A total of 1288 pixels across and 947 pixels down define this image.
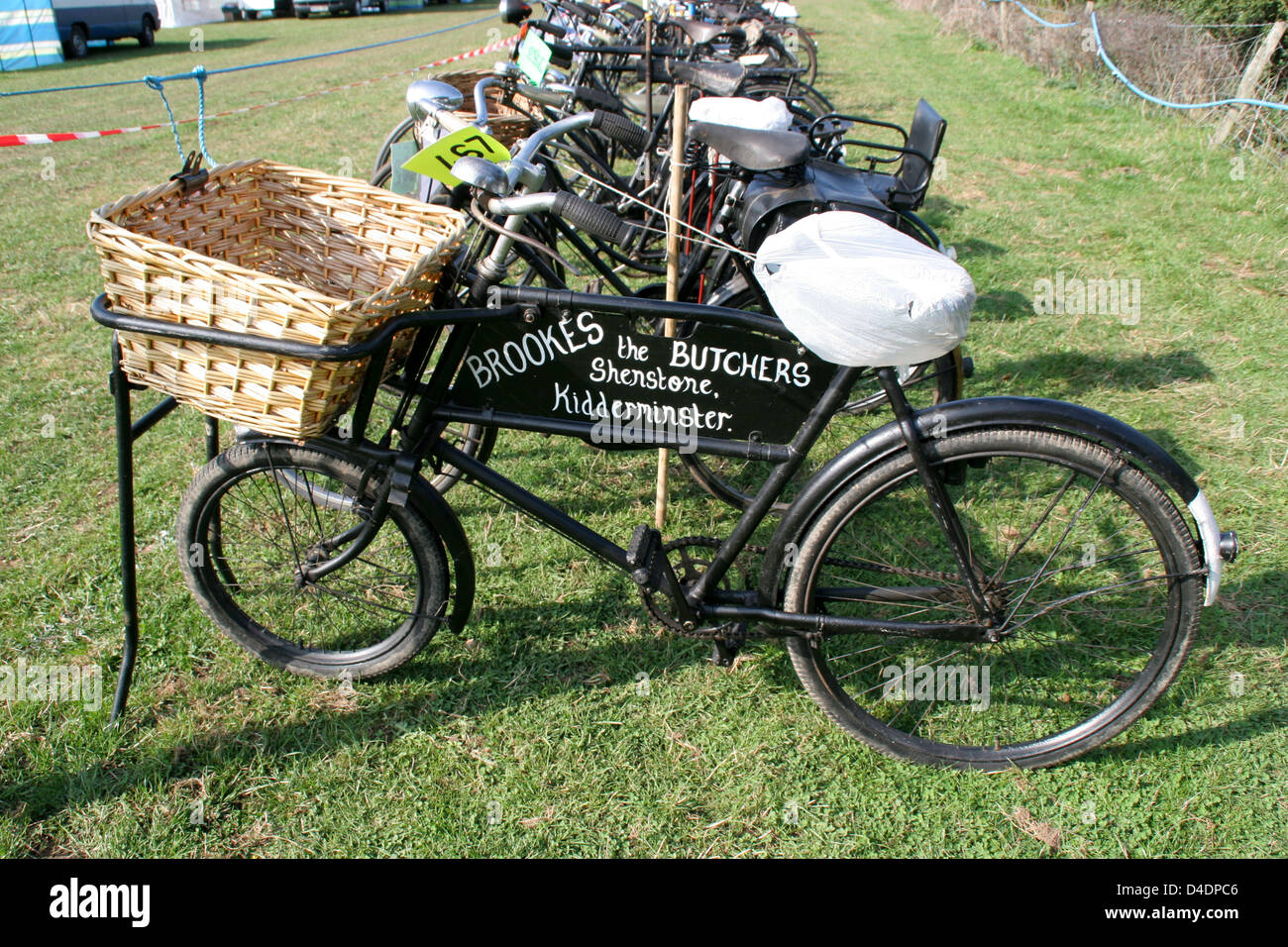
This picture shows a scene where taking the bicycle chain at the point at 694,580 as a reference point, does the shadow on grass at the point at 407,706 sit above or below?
below

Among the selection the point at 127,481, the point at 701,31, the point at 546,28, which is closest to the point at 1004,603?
the point at 127,481

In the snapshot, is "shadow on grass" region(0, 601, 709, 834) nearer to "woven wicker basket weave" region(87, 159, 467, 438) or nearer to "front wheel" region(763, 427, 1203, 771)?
"front wheel" region(763, 427, 1203, 771)

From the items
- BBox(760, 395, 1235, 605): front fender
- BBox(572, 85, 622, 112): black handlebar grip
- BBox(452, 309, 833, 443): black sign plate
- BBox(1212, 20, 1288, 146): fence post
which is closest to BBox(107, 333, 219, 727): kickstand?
BBox(452, 309, 833, 443): black sign plate

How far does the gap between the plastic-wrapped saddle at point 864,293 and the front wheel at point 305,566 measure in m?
1.20

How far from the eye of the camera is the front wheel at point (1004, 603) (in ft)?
6.72

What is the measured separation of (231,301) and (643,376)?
0.99 m

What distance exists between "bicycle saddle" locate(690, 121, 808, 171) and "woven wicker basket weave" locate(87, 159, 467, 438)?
4.62ft

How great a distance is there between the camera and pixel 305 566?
8.38 ft

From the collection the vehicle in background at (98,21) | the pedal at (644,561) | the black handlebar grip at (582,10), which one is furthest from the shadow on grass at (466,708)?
the vehicle in background at (98,21)

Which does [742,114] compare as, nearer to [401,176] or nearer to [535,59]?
[401,176]

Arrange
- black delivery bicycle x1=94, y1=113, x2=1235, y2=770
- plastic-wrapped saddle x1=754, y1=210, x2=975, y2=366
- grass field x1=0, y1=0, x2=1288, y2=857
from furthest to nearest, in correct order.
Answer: grass field x1=0, y1=0, x2=1288, y2=857 < black delivery bicycle x1=94, y1=113, x2=1235, y2=770 < plastic-wrapped saddle x1=754, y1=210, x2=975, y2=366

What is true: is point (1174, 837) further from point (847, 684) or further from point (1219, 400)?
point (1219, 400)

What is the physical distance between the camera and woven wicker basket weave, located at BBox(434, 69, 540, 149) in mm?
3932

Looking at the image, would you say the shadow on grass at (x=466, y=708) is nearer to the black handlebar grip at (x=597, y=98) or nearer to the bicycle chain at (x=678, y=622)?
the bicycle chain at (x=678, y=622)
